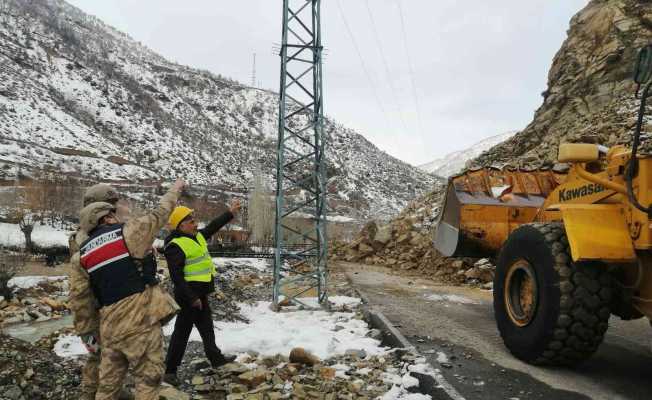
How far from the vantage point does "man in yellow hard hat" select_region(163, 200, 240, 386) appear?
453cm

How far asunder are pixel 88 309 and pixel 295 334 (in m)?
3.18

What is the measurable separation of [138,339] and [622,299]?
404 cm

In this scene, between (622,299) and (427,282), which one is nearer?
(622,299)

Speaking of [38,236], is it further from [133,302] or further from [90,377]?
[133,302]

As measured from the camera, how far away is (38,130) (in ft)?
165

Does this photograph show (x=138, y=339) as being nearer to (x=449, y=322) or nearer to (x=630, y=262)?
(x=630, y=262)

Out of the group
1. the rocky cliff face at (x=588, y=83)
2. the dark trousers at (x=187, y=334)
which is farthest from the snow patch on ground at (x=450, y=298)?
the rocky cliff face at (x=588, y=83)

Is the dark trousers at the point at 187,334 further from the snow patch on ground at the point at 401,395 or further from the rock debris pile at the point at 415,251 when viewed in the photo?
the rock debris pile at the point at 415,251

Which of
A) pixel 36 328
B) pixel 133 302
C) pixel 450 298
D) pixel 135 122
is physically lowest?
pixel 36 328

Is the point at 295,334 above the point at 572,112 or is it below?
below

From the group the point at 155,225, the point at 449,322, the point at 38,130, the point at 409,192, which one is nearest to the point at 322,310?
the point at 449,322

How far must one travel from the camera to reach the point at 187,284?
15.1 ft

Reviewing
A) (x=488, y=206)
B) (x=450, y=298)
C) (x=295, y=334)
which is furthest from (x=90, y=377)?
(x=450, y=298)

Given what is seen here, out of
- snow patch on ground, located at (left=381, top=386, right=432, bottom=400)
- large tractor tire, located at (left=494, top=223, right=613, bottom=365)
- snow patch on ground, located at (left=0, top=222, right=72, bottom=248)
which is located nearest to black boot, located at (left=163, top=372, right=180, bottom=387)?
snow patch on ground, located at (left=381, top=386, right=432, bottom=400)
